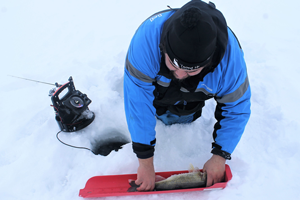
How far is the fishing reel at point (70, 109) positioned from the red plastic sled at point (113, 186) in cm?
61

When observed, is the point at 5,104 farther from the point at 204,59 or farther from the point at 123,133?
the point at 204,59

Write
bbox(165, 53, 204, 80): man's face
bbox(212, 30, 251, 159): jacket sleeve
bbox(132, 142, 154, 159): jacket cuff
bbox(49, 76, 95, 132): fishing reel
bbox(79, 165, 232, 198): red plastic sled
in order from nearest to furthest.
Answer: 1. bbox(165, 53, 204, 80): man's face
2. bbox(212, 30, 251, 159): jacket sleeve
3. bbox(132, 142, 154, 159): jacket cuff
4. bbox(79, 165, 232, 198): red plastic sled
5. bbox(49, 76, 95, 132): fishing reel

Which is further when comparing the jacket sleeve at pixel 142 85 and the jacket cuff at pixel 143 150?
the jacket cuff at pixel 143 150

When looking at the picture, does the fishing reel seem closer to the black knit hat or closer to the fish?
the fish

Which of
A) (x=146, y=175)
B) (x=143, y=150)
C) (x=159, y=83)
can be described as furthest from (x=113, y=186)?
(x=159, y=83)

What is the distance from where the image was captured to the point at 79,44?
9.99ft

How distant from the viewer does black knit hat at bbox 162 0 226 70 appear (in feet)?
2.34

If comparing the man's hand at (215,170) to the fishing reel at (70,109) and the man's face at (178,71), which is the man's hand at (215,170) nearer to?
the man's face at (178,71)

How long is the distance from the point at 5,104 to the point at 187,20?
7.95 feet

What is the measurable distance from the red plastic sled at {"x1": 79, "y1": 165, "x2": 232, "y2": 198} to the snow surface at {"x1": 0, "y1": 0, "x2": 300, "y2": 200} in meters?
0.08

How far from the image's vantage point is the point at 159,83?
3.85 ft

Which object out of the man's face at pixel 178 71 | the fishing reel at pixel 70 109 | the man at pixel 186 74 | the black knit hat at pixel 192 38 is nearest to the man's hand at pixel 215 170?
the man at pixel 186 74

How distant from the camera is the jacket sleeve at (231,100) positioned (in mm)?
1010

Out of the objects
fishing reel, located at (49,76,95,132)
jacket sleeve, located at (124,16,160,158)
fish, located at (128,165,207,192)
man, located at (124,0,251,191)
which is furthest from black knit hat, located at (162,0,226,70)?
fishing reel, located at (49,76,95,132)
